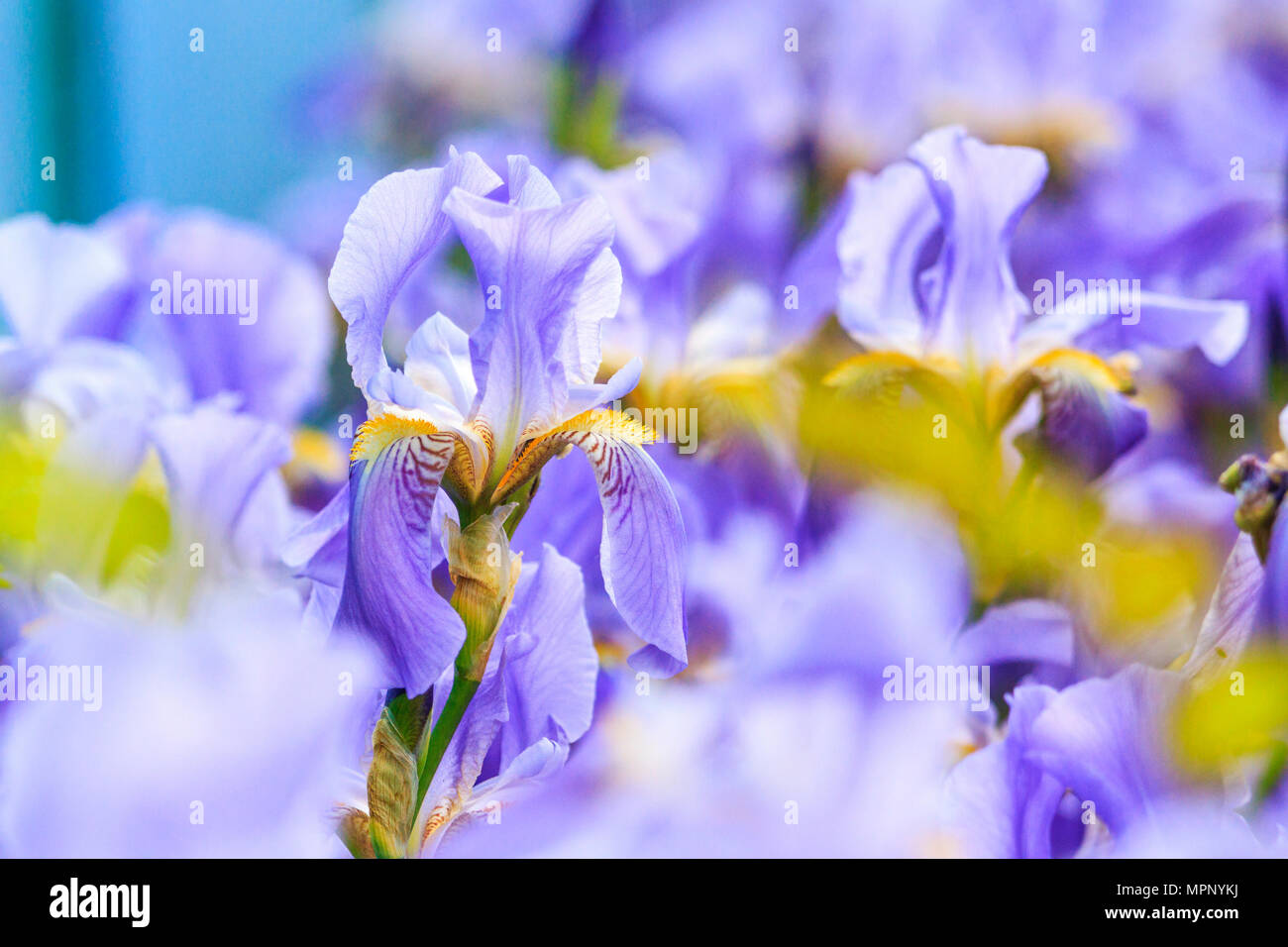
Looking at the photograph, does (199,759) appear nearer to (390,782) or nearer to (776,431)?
(390,782)

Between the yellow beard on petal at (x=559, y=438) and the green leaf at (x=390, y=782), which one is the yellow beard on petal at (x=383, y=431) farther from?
the green leaf at (x=390, y=782)

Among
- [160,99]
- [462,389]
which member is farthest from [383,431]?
[160,99]

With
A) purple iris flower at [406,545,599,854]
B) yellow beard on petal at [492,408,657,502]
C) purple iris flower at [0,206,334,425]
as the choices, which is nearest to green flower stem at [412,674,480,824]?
purple iris flower at [406,545,599,854]

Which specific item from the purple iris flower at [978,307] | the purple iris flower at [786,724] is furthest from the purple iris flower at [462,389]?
the purple iris flower at [978,307]

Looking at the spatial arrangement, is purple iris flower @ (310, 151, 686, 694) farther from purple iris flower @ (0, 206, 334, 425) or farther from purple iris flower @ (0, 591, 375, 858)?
purple iris flower @ (0, 206, 334, 425)

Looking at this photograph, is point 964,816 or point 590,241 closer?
point 590,241
